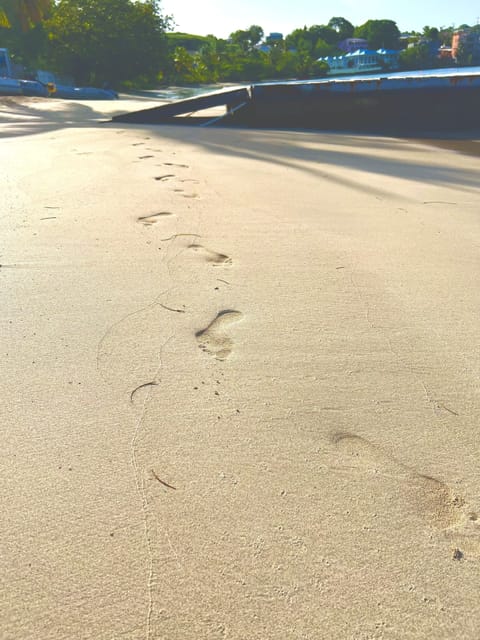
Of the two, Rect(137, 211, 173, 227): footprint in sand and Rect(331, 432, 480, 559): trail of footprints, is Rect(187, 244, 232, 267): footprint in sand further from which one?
Rect(331, 432, 480, 559): trail of footprints

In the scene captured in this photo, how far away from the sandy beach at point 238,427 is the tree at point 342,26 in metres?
72.7

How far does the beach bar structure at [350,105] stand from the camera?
911 cm

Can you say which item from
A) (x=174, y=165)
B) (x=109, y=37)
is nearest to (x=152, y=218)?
(x=174, y=165)

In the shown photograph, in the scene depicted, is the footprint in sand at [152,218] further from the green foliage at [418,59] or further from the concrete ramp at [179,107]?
the green foliage at [418,59]

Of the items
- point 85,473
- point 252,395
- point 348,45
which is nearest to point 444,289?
point 252,395

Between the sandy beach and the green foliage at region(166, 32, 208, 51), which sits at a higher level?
the sandy beach

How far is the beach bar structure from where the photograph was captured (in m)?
9.11

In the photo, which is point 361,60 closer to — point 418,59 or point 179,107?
point 418,59

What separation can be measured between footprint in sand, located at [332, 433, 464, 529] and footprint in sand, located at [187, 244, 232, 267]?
134 cm

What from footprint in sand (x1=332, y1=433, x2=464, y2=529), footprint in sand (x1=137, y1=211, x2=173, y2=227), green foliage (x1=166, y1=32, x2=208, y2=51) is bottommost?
green foliage (x1=166, y1=32, x2=208, y2=51)

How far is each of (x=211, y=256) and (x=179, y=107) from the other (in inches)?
298

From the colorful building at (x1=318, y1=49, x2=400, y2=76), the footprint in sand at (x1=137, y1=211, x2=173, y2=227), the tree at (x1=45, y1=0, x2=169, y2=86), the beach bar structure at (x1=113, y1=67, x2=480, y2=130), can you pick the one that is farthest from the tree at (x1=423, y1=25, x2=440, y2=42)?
the footprint in sand at (x1=137, y1=211, x2=173, y2=227)

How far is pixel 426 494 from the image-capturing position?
4.13ft

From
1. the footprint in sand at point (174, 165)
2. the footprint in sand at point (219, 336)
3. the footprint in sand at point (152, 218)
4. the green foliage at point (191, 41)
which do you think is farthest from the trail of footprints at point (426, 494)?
the green foliage at point (191, 41)
